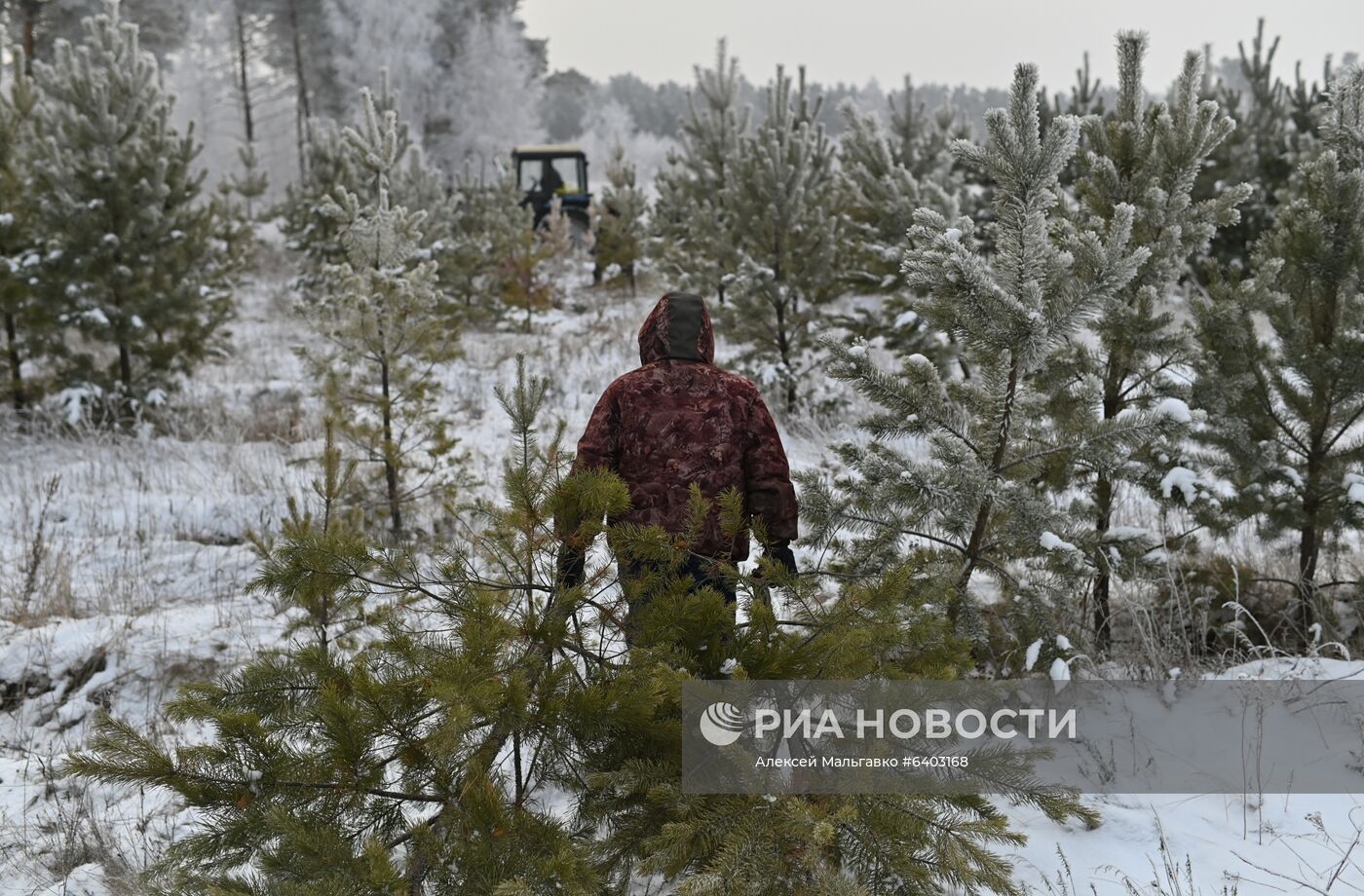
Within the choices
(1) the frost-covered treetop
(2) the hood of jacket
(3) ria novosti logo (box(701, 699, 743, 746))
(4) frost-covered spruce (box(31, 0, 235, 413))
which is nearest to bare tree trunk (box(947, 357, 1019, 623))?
(1) the frost-covered treetop

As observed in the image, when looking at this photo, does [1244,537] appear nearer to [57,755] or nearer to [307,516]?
[307,516]

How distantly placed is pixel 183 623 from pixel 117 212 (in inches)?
209

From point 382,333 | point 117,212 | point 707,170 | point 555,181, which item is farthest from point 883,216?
point 555,181

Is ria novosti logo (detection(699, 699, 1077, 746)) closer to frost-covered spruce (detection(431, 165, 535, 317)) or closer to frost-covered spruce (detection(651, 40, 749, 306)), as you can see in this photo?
frost-covered spruce (detection(651, 40, 749, 306))

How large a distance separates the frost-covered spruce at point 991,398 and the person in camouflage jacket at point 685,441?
0.75 feet

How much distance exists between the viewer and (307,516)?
396cm

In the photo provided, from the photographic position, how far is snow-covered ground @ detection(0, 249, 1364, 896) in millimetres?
2906

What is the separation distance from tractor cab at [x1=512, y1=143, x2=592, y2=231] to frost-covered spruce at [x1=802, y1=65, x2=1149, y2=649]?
58.3 feet

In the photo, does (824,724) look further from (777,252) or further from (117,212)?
(117,212)

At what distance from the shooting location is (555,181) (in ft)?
68.1

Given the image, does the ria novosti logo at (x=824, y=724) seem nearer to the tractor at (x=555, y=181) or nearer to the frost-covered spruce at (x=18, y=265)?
the frost-covered spruce at (x=18, y=265)

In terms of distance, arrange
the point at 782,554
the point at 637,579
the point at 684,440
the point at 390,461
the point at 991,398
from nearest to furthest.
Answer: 1. the point at 637,579
2. the point at 782,554
3. the point at 684,440
4. the point at 991,398
5. the point at 390,461

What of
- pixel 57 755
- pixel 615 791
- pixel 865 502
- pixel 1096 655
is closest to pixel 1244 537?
pixel 1096 655

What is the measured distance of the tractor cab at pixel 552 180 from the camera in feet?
67.5
